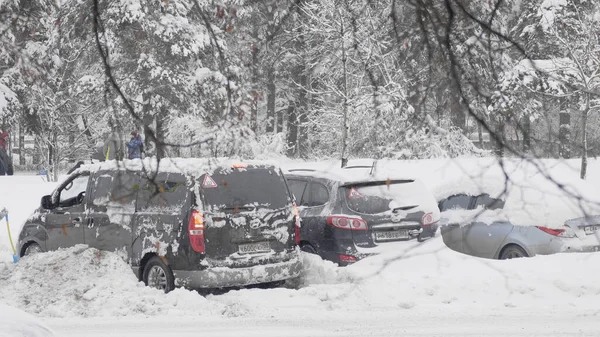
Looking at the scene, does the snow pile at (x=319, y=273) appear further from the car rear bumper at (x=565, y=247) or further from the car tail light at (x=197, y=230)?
the car rear bumper at (x=565, y=247)

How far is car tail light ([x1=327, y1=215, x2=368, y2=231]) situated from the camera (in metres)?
9.62

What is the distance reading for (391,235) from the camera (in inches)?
386

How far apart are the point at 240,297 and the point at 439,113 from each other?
4485 millimetres

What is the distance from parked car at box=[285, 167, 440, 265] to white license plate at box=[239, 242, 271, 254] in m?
1.19

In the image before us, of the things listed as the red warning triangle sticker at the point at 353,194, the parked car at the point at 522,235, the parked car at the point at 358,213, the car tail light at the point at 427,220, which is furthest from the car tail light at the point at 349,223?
Result: the parked car at the point at 522,235

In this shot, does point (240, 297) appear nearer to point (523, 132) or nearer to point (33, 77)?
point (33, 77)

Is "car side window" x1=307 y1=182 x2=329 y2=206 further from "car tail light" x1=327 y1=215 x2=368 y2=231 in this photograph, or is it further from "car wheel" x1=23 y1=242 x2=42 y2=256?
"car wheel" x1=23 y1=242 x2=42 y2=256

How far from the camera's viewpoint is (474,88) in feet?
14.2

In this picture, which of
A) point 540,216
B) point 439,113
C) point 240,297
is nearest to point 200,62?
point 439,113

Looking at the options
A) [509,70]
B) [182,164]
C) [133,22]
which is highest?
[133,22]

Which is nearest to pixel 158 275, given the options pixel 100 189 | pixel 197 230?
pixel 197 230

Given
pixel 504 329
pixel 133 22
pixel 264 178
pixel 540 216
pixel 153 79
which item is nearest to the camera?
pixel 133 22

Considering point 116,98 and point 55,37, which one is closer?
point 116,98

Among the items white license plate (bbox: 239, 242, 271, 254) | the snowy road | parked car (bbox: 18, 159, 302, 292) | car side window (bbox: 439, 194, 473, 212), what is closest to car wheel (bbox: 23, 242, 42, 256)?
parked car (bbox: 18, 159, 302, 292)
